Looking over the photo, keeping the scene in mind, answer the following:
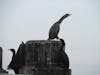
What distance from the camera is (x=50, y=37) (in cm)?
2414

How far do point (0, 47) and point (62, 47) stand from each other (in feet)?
17.7

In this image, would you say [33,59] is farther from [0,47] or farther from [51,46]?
[0,47]

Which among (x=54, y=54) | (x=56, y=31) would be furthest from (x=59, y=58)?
(x=56, y=31)

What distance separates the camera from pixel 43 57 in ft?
76.2

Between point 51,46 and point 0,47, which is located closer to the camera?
point 51,46

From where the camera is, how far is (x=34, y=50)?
23.5 meters

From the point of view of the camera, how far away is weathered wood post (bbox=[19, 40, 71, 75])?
74.6 feet

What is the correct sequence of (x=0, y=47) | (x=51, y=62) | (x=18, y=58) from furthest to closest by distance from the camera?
(x=0, y=47), (x=18, y=58), (x=51, y=62)

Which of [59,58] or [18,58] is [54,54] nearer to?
[59,58]

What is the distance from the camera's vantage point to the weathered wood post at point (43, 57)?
2273cm

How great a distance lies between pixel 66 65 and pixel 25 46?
10.4 feet

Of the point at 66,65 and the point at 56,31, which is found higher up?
the point at 56,31

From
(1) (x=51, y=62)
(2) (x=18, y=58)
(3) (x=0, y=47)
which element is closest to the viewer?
(1) (x=51, y=62)

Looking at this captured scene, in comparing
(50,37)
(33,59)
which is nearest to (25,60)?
(33,59)
